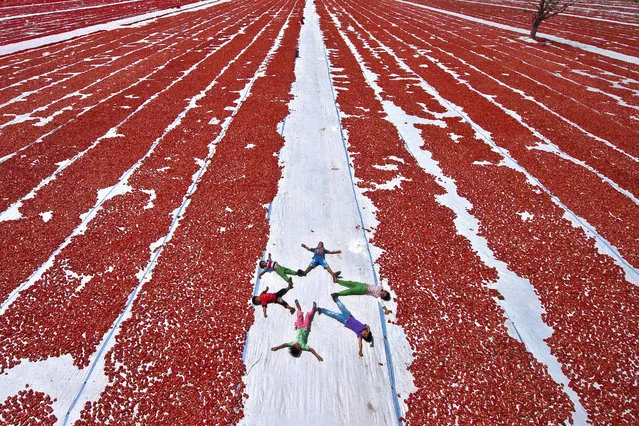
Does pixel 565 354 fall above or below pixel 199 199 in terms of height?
below

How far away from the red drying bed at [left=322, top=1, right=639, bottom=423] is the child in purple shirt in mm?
869

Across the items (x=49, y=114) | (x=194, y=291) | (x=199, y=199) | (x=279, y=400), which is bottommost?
(x=279, y=400)

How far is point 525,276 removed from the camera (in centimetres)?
726

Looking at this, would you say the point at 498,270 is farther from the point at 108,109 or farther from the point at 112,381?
the point at 108,109

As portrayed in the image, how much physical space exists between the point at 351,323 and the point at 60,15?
57.0 meters

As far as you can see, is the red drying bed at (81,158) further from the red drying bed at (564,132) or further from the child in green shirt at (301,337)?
the red drying bed at (564,132)

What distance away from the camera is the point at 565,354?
18.8 feet

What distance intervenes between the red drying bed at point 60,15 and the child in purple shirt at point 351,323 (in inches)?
1476

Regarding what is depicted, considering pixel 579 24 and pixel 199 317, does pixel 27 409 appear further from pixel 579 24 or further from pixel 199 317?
pixel 579 24

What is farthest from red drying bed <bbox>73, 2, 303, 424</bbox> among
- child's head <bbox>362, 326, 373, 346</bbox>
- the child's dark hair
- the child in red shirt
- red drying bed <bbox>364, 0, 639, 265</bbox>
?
red drying bed <bbox>364, 0, 639, 265</bbox>

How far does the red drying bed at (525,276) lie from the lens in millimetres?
5195

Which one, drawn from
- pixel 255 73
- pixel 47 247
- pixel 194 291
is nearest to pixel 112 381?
pixel 194 291

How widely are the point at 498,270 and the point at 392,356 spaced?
347 cm

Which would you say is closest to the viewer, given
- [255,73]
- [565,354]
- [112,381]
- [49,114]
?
[112,381]
